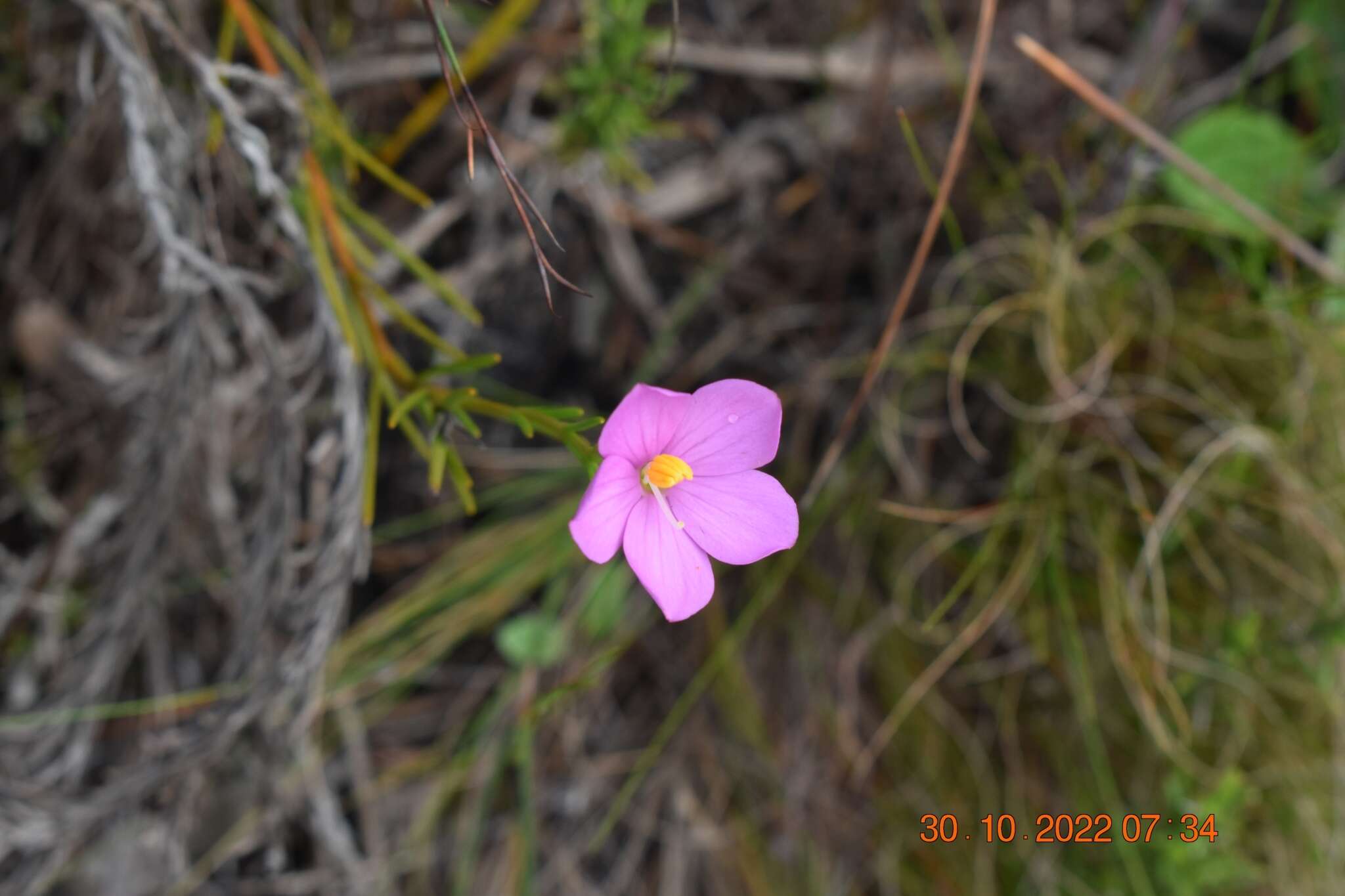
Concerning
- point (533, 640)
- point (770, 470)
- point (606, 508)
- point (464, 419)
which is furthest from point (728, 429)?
point (770, 470)

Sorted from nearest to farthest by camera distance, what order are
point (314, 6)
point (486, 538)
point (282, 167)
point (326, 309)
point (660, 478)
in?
point (660, 478), point (326, 309), point (282, 167), point (314, 6), point (486, 538)

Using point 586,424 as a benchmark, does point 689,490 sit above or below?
below

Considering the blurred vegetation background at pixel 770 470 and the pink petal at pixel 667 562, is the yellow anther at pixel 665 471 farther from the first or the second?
the blurred vegetation background at pixel 770 470

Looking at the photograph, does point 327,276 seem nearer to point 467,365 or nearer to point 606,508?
point 467,365

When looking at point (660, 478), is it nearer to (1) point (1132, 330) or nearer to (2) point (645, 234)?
(2) point (645, 234)

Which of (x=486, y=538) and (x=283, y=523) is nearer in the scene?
(x=283, y=523)

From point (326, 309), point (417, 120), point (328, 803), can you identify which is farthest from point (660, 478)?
point (328, 803)

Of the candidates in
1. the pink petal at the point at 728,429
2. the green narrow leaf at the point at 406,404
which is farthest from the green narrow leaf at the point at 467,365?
the pink petal at the point at 728,429

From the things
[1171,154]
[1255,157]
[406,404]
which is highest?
[406,404]
